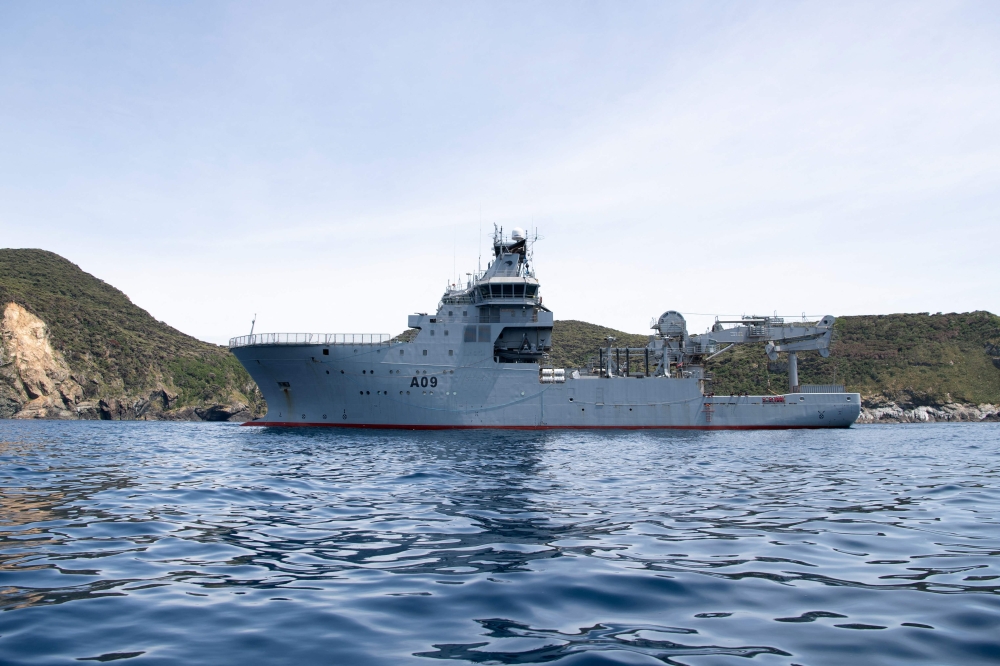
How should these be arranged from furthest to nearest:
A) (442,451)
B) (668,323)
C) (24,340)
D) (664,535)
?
(24,340), (668,323), (442,451), (664,535)

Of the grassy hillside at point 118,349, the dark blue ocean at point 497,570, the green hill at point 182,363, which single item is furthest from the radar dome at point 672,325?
the grassy hillside at point 118,349

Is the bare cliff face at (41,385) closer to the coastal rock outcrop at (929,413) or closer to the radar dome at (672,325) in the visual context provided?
the radar dome at (672,325)

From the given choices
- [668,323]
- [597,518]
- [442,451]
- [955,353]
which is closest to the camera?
[597,518]

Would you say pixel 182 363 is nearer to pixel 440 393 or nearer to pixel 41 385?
pixel 41 385

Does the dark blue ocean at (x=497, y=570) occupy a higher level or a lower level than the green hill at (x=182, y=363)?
lower

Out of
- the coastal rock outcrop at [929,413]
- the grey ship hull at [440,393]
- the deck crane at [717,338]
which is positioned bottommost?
→ the coastal rock outcrop at [929,413]

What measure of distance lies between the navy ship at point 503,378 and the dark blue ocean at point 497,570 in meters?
21.5

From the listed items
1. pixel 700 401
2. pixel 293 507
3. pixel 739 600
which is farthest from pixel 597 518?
pixel 700 401

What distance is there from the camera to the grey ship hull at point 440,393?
3409 cm

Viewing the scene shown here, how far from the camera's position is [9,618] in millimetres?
4418

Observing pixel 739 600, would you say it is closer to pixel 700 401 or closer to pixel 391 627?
pixel 391 627

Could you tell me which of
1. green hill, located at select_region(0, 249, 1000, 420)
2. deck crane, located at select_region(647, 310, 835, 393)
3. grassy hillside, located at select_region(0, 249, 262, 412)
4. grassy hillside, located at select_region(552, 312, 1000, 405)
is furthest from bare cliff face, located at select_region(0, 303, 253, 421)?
deck crane, located at select_region(647, 310, 835, 393)

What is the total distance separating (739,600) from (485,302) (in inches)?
1251

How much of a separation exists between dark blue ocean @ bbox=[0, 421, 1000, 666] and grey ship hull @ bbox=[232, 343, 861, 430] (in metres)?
21.3
